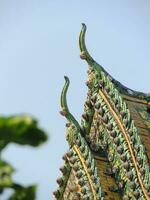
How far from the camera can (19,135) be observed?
2768 mm

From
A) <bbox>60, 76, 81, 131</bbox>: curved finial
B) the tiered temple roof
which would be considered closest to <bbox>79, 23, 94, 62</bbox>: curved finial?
the tiered temple roof

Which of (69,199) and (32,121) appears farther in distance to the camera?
(69,199)

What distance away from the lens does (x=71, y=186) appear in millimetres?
12844

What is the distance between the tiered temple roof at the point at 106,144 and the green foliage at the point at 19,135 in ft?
21.4

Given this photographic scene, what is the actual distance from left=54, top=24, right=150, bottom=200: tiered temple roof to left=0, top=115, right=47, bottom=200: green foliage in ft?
21.4

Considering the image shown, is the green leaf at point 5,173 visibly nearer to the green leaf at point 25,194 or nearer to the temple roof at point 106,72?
the green leaf at point 25,194

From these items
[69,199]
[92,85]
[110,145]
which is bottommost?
[69,199]

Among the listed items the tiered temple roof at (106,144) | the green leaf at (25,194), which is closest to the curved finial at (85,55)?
the tiered temple roof at (106,144)

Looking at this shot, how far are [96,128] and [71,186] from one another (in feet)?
4.10

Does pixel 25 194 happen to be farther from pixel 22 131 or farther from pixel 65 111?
pixel 65 111

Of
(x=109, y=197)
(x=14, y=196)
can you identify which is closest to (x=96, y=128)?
(x=109, y=197)

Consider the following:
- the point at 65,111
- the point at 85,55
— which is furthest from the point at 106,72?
the point at 65,111

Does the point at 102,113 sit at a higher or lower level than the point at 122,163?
higher

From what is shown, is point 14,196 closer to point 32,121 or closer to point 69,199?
point 32,121
